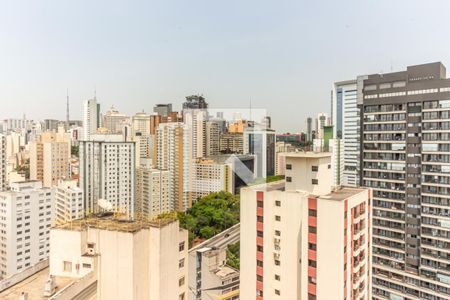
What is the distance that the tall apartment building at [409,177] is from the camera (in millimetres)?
4887

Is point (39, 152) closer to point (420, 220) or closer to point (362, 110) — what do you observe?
point (362, 110)

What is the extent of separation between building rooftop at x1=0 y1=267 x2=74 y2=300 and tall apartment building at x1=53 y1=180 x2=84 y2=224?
20.7 feet

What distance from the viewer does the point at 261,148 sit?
5062mm

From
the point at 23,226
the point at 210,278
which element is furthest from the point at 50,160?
the point at 210,278

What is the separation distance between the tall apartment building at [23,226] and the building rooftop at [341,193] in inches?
250

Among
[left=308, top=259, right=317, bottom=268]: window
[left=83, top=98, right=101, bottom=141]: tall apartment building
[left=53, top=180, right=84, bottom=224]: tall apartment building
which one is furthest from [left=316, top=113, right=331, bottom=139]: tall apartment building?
[left=83, top=98, right=101, bottom=141]: tall apartment building

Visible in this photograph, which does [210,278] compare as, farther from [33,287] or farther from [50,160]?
[50,160]

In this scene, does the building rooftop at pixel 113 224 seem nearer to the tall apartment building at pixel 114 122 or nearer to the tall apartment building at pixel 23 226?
the tall apartment building at pixel 23 226

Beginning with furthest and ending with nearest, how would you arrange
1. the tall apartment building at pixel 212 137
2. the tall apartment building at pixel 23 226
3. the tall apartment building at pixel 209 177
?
the tall apartment building at pixel 209 177 → the tall apartment building at pixel 23 226 → the tall apartment building at pixel 212 137

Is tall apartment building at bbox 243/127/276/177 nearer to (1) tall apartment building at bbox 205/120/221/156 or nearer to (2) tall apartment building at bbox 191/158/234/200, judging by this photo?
(1) tall apartment building at bbox 205/120/221/156

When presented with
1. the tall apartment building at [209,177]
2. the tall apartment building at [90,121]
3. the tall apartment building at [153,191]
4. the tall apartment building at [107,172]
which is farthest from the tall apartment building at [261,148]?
the tall apartment building at [90,121]


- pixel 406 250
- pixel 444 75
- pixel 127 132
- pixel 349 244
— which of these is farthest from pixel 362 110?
pixel 127 132

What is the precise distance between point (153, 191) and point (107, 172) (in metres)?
1.33

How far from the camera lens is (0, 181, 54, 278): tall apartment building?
22.5ft
